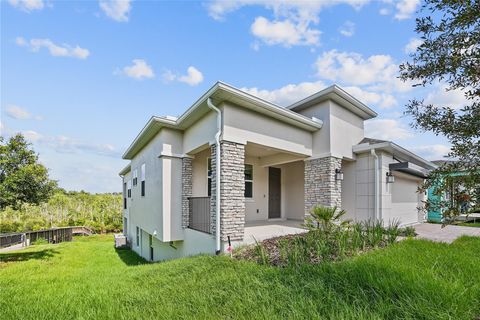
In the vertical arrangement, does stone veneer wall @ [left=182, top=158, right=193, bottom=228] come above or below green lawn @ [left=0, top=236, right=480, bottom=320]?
above

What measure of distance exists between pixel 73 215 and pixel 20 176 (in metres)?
21.7

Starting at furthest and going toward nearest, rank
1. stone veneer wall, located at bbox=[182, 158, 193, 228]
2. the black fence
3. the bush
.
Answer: the black fence, stone veneer wall, located at bbox=[182, 158, 193, 228], the bush

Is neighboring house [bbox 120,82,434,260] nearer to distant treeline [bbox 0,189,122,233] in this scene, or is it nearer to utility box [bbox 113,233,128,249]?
utility box [bbox 113,233,128,249]

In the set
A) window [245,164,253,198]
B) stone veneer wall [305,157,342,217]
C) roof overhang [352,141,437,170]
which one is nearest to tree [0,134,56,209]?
window [245,164,253,198]

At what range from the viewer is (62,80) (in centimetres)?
881

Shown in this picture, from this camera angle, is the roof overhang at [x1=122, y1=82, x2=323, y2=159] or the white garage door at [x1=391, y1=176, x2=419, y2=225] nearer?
the roof overhang at [x1=122, y1=82, x2=323, y2=159]

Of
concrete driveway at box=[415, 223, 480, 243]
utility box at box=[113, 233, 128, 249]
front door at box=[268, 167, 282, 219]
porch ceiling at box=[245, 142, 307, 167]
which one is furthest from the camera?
utility box at box=[113, 233, 128, 249]

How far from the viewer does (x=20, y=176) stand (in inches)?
456

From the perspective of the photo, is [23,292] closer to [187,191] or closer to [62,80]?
Result: [187,191]

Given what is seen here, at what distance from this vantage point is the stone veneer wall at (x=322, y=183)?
30.9 feet

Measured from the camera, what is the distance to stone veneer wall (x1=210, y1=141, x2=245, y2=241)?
7.29 m

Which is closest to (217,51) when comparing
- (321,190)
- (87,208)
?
(321,190)

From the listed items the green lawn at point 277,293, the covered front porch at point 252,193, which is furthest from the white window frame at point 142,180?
the green lawn at point 277,293

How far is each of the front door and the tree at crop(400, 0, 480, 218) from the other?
1004 centimetres
